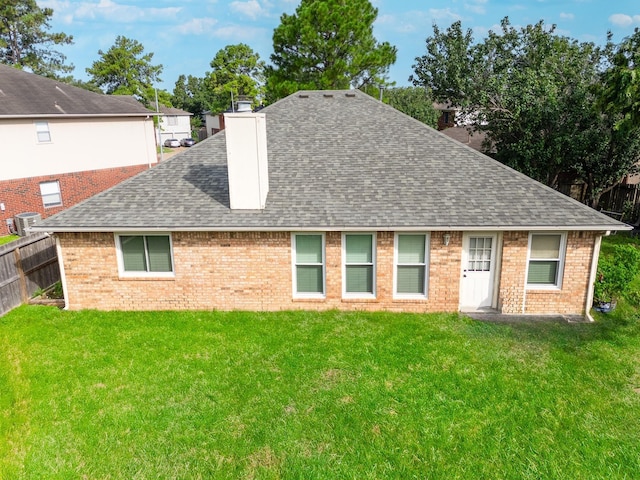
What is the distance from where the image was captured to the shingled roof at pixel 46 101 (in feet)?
66.3

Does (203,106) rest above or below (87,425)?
above

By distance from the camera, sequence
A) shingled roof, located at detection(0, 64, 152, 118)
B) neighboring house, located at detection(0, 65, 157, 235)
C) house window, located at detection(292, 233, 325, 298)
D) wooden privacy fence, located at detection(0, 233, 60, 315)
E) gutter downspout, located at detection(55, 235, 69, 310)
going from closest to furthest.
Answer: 1. house window, located at detection(292, 233, 325, 298)
2. gutter downspout, located at detection(55, 235, 69, 310)
3. wooden privacy fence, located at detection(0, 233, 60, 315)
4. neighboring house, located at detection(0, 65, 157, 235)
5. shingled roof, located at detection(0, 64, 152, 118)

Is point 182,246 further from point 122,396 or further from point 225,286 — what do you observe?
point 122,396

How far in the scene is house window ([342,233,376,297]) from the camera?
10.7 meters

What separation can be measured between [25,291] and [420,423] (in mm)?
10825

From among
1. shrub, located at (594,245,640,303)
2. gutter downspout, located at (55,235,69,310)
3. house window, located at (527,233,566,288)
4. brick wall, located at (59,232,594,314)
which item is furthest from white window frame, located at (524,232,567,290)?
gutter downspout, located at (55,235,69,310)

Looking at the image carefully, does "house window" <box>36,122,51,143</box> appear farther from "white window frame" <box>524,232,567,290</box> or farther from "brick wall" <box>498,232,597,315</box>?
"white window frame" <box>524,232,567,290</box>

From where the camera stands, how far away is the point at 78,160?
2270cm

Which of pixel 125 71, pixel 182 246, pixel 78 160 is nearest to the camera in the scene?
pixel 182 246

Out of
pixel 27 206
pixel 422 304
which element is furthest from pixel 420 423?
pixel 27 206

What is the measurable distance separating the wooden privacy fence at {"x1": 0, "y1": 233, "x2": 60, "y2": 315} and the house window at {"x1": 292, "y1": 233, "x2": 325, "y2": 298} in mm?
7353

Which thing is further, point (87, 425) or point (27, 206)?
point (27, 206)

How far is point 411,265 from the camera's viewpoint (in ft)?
35.6

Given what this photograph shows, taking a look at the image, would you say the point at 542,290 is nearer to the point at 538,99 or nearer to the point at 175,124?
the point at 538,99
